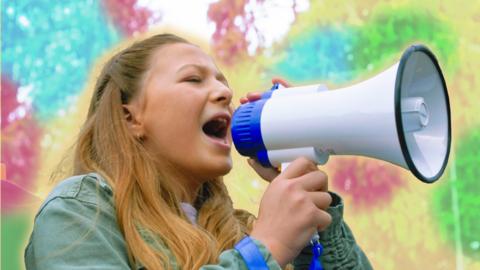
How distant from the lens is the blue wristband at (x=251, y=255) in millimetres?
859

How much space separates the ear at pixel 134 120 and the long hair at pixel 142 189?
1 centimetres

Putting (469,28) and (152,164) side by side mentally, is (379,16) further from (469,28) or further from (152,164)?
(152,164)

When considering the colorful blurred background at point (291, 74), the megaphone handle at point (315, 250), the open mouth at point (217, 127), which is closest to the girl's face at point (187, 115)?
the open mouth at point (217, 127)

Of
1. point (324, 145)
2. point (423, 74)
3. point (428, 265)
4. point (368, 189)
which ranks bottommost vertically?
point (428, 265)

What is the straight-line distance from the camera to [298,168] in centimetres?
93

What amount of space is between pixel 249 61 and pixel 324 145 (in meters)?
1.21

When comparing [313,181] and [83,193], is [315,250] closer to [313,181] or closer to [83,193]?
[313,181]

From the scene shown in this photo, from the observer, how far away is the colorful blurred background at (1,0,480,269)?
1937 millimetres

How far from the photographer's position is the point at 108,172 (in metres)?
1.08

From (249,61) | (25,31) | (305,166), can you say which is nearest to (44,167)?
(25,31)

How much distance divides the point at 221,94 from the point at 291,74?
0.99 m

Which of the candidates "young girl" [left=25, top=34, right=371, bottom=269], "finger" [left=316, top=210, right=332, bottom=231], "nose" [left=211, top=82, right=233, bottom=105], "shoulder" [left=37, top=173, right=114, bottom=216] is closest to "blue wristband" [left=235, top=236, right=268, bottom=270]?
"young girl" [left=25, top=34, right=371, bottom=269]

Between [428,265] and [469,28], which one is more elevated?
[469,28]

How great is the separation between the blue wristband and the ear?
1.14ft
